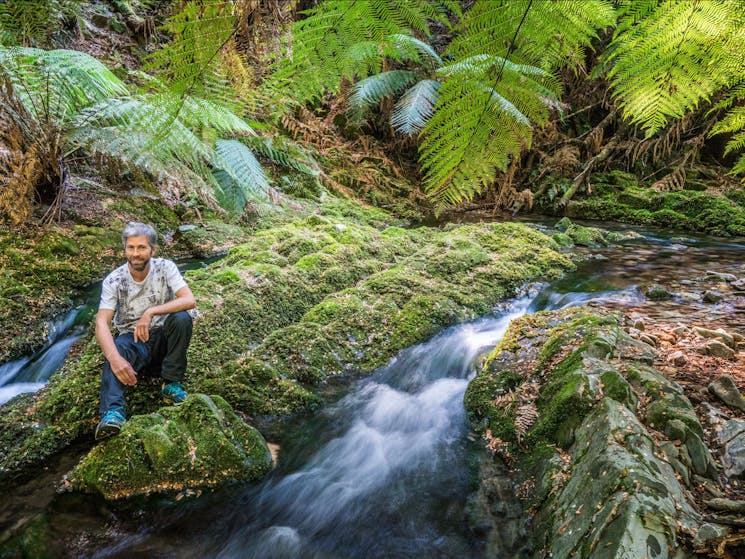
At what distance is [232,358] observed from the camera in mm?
3029

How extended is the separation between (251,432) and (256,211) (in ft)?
15.3

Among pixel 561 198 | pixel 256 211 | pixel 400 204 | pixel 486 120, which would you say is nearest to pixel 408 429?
pixel 486 120

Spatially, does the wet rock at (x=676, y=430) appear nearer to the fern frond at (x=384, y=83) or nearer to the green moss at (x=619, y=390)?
the green moss at (x=619, y=390)

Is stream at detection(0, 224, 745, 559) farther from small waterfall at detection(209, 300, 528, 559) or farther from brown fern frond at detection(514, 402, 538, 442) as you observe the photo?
brown fern frond at detection(514, 402, 538, 442)

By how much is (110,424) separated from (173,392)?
1.21ft

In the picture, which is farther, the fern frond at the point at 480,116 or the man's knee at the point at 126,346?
the man's knee at the point at 126,346

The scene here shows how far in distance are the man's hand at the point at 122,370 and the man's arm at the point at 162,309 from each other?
0.16m

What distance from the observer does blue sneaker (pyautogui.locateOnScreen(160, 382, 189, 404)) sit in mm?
2514

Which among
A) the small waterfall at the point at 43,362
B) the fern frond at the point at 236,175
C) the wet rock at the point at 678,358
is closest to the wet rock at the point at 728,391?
Result: the wet rock at the point at 678,358

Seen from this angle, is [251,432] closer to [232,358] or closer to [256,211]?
[232,358]

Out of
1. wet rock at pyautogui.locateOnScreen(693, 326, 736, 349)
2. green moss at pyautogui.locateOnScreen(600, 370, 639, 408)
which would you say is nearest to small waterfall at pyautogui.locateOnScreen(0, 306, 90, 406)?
green moss at pyautogui.locateOnScreen(600, 370, 639, 408)

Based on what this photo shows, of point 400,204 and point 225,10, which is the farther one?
point 400,204

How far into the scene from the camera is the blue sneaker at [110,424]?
2.23m

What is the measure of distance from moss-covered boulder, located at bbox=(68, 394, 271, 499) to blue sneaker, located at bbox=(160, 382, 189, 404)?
10.4 inches
